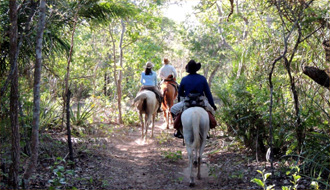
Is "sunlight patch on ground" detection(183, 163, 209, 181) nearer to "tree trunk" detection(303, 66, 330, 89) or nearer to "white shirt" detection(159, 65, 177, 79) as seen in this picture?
"tree trunk" detection(303, 66, 330, 89)

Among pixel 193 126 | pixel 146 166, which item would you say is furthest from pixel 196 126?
pixel 146 166

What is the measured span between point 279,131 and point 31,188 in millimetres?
4743

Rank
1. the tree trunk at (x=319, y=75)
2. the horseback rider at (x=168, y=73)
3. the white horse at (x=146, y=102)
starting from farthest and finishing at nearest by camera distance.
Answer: the horseback rider at (x=168, y=73)
the white horse at (x=146, y=102)
the tree trunk at (x=319, y=75)

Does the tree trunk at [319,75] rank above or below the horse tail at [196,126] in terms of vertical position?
above

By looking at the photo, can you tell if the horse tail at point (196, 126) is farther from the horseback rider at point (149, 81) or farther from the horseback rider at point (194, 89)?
the horseback rider at point (149, 81)

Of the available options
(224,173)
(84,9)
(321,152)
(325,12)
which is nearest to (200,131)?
(224,173)

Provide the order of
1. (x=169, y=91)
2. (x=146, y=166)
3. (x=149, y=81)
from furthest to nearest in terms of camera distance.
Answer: (x=169, y=91) < (x=149, y=81) < (x=146, y=166)

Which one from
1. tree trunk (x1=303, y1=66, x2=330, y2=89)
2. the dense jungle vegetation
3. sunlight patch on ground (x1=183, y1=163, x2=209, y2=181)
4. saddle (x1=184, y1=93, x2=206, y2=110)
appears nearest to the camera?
the dense jungle vegetation

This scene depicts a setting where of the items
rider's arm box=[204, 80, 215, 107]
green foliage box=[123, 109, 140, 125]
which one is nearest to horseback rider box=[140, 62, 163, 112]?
green foliage box=[123, 109, 140, 125]

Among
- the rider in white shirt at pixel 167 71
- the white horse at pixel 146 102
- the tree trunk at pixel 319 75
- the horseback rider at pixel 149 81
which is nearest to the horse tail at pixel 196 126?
the tree trunk at pixel 319 75

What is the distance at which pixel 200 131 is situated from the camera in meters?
6.46

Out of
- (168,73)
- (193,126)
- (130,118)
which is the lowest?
(130,118)

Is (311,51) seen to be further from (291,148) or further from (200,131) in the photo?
(200,131)

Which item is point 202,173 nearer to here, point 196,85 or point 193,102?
point 193,102
